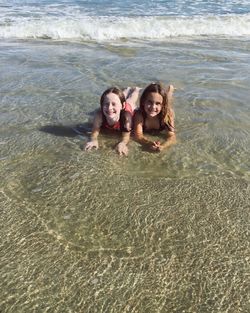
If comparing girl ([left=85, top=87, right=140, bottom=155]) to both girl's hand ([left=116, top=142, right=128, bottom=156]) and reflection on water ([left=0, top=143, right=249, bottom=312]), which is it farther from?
reflection on water ([left=0, top=143, right=249, bottom=312])

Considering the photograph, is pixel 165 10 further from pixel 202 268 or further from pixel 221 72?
pixel 202 268

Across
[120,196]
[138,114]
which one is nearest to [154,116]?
[138,114]

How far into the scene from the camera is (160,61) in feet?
25.0

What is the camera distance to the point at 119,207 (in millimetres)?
3357

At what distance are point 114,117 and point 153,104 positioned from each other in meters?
0.45

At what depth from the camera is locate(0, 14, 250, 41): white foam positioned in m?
10.9

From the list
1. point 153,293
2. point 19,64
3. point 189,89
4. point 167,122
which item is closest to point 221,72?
point 189,89

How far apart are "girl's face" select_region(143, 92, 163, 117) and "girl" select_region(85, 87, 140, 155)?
0.23 meters

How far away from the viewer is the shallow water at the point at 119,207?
98.9 inches

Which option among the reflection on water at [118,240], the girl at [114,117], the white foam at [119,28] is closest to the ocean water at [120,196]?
the reflection on water at [118,240]

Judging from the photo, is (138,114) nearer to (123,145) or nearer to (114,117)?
(114,117)

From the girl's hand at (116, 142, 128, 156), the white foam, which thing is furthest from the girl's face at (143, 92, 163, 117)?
the white foam

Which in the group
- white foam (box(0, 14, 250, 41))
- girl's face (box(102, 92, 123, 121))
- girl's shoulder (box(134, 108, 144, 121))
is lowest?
white foam (box(0, 14, 250, 41))

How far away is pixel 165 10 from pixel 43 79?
9.63m
